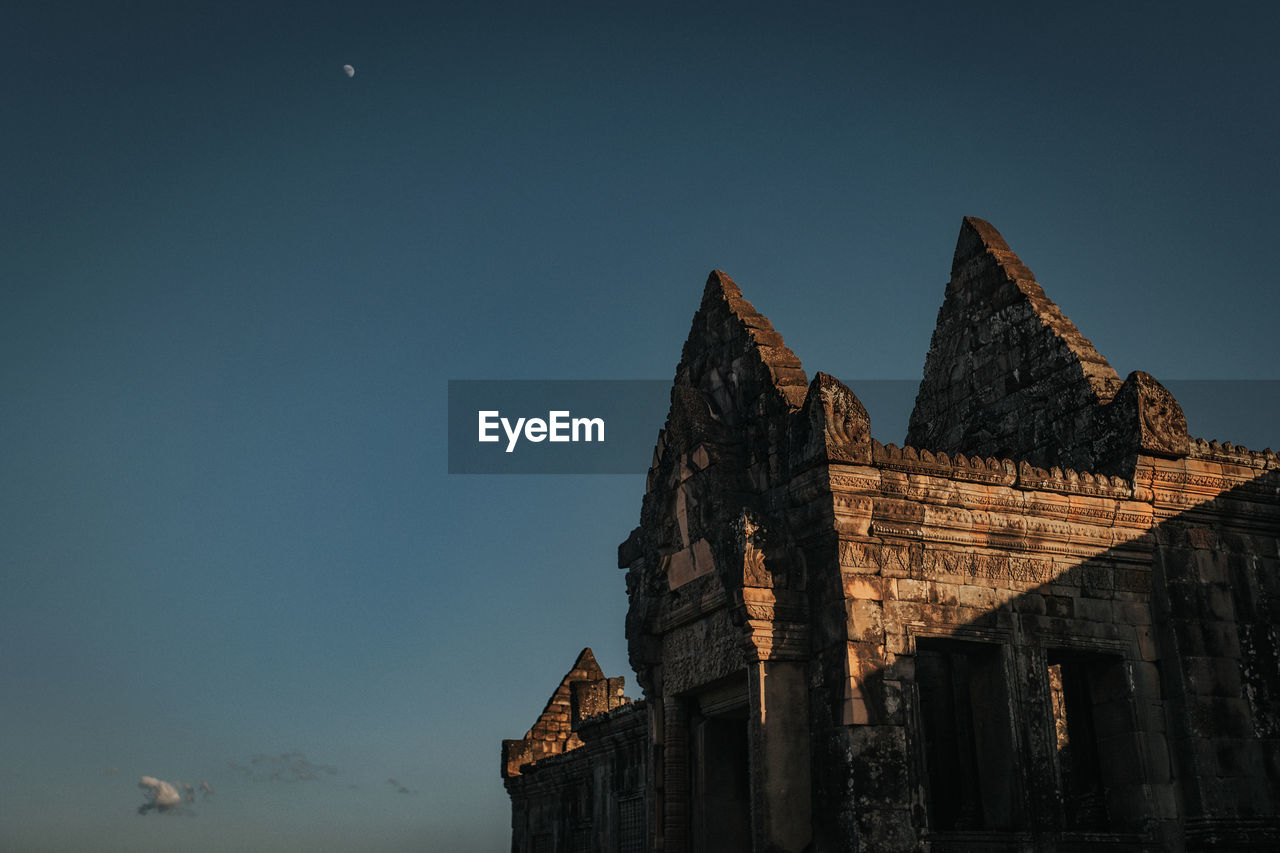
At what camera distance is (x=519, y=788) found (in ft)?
97.7

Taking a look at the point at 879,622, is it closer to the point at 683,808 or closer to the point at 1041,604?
the point at 1041,604

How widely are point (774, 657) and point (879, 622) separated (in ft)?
3.59

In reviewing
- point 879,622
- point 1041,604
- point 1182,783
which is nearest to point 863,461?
point 879,622

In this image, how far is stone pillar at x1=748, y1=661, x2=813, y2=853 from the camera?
40.5ft

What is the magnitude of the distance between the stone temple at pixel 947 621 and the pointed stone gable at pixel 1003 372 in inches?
3.2

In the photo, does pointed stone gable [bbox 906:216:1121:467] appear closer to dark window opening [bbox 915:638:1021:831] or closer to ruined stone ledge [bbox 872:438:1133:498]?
ruined stone ledge [bbox 872:438:1133:498]

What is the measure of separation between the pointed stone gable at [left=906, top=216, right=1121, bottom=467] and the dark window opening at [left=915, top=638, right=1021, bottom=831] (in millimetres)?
3135

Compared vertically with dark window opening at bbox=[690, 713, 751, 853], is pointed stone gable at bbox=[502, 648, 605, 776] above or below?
above

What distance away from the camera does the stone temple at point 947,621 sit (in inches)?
498

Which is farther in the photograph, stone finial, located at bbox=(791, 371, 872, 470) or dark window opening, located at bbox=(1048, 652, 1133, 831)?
dark window opening, located at bbox=(1048, 652, 1133, 831)

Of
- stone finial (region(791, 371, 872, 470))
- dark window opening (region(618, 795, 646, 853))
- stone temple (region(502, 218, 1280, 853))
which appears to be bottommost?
dark window opening (region(618, 795, 646, 853))

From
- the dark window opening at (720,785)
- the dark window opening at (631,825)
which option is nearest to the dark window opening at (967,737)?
the dark window opening at (720,785)

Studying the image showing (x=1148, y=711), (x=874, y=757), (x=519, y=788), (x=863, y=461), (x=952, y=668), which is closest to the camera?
(x=874, y=757)

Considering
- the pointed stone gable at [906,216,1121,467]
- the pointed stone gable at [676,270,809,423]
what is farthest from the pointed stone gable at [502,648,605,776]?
the pointed stone gable at [676,270,809,423]
